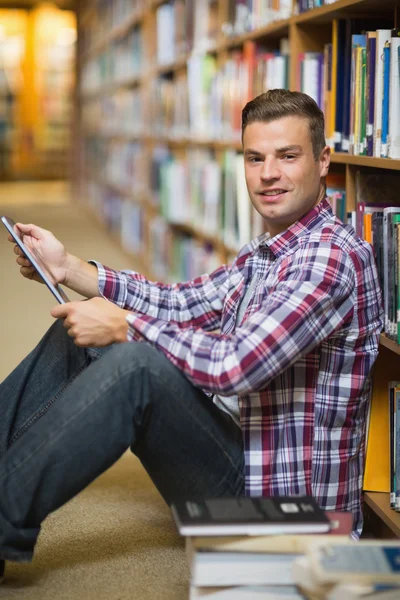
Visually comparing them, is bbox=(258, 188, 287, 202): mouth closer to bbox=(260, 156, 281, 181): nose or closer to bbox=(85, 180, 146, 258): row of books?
bbox=(260, 156, 281, 181): nose

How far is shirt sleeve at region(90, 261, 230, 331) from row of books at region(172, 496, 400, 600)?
69cm

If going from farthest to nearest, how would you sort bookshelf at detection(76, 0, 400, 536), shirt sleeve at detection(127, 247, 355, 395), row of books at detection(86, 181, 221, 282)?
row of books at detection(86, 181, 221, 282) < bookshelf at detection(76, 0, 400, 536) < shirt sleeve at detection(127, 247, 355, 395)

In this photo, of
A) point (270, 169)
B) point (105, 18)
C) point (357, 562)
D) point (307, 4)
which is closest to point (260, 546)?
point (357, 562)

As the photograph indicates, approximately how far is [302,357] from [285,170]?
1.25 feet

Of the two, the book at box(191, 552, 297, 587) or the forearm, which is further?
the forearm

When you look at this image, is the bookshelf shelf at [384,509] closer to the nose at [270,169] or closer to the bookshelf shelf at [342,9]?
the nose at [270,169]

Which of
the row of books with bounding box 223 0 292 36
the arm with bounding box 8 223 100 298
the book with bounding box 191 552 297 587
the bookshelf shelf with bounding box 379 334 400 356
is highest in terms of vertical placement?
the row of books with bounding box 223 0 292 36

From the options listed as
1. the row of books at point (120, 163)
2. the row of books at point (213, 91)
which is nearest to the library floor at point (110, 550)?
the row of books at point (213, 91)

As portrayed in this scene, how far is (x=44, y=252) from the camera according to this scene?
2068mm

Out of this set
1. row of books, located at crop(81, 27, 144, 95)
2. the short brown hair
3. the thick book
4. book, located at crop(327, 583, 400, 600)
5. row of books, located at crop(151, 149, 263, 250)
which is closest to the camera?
book, located at crop(327, 583, 400, 600)

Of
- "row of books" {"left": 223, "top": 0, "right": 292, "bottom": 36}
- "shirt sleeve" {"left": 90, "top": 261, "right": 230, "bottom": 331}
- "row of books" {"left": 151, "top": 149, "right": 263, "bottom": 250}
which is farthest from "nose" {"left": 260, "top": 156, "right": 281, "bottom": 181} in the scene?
"row of books" {"left": 151, "top": 149, "right": 263, "bottom": 250}

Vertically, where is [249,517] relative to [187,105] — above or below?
below

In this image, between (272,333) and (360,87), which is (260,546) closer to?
(272,333)

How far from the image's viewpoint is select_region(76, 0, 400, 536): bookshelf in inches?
85.9
